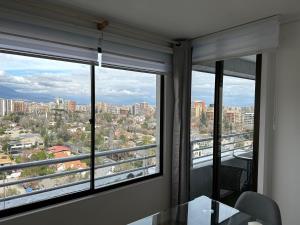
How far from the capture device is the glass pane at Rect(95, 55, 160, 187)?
8.43ft

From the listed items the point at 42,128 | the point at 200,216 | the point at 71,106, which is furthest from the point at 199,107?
the point at 42,128

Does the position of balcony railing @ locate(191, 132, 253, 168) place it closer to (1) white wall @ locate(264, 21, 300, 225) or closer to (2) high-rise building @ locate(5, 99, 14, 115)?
(1) white wall @ locate(264, 21, 300, 225)

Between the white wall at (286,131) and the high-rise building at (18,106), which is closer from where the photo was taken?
the high-rise building at (18,106)

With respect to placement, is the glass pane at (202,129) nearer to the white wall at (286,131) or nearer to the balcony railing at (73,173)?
the balcony railing at (73,173)

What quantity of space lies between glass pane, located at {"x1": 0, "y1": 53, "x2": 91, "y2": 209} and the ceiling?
60 cm

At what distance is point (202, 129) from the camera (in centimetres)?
307

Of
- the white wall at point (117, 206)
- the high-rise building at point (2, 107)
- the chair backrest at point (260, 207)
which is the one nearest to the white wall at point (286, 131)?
the chair backrest at point (260, 207)

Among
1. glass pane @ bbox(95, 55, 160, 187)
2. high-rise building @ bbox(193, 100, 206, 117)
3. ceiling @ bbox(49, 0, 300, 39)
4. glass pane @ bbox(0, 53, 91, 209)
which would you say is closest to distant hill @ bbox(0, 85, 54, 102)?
glass pane @ bbox(0, 53, 91, 209)

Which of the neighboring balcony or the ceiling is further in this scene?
the neighboring balcony

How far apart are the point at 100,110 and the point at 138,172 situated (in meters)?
0.92

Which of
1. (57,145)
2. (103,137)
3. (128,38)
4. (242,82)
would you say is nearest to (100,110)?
(103,137)

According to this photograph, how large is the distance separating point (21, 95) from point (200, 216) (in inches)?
70.7

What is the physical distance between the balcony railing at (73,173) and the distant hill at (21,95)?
0.61 meters

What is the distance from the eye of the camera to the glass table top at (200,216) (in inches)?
72.1
